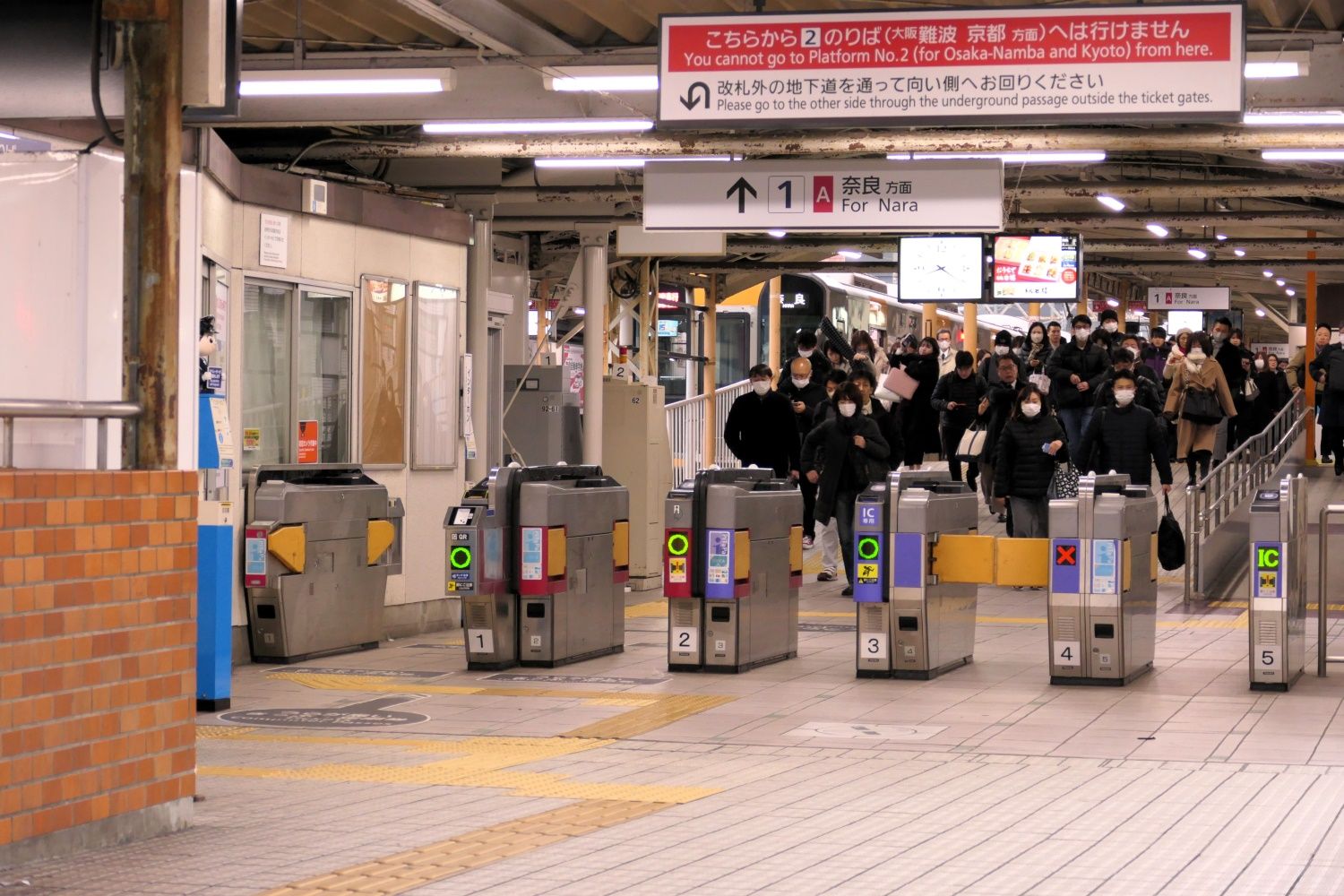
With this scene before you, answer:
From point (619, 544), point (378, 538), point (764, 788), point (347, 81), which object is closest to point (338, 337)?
point (378, 538)

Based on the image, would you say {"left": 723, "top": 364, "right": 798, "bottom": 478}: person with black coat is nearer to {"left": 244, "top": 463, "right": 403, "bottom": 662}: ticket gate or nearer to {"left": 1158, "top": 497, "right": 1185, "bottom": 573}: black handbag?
{"left": 1158, "top": 497, "right": 1185, "bottom": 573}: black handbag

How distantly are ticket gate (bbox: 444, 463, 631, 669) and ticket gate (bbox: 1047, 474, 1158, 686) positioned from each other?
309 cm

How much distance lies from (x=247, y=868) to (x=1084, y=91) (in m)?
6.30

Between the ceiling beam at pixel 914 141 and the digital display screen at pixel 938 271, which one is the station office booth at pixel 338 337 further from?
the digital display screen at pixel 938 271

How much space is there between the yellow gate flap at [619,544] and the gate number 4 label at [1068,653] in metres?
3.11

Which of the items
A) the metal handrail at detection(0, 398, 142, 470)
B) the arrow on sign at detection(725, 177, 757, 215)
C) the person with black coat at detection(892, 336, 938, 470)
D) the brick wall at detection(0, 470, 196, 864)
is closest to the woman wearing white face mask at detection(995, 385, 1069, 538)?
the arrow on sign at detection(725, 177, 757, 215)

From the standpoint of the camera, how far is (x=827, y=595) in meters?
16.2

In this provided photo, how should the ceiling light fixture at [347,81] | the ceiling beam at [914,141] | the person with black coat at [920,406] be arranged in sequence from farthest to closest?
the person with black coat at [920,406]
the ceiling beam at [914,141]
the ceiling light fixture at [347,81]

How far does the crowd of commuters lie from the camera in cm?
1512

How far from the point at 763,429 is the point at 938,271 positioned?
2.61 metres

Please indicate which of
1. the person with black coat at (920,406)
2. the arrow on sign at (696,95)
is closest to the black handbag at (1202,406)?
the person with black coat at (920,406)

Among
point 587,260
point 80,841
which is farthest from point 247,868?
point 587,260

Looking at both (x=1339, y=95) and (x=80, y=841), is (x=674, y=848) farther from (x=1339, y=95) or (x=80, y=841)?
(x=1339, y=95)

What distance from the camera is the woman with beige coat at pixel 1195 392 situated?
18.7m
